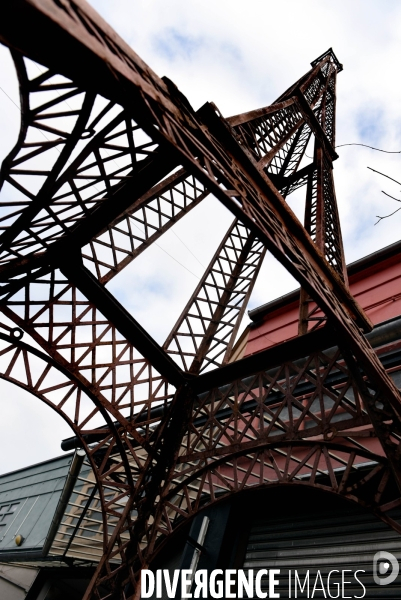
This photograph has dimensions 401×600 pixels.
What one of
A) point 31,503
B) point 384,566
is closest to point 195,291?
point 384,566

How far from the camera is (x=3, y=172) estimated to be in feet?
16.0

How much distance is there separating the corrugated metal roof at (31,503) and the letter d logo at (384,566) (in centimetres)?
1514

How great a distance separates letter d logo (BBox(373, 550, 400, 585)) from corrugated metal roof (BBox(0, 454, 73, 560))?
15139 millimetres

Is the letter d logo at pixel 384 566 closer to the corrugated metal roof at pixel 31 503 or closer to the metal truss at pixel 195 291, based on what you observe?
the metal truss at pixel 195 291

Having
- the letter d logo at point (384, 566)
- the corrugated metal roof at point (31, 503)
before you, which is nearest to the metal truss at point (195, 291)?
the letter d logo at point (384, 566)

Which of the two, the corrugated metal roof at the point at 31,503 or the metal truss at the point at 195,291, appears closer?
the metal truss at the point at 195,291

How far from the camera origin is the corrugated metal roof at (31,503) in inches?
731

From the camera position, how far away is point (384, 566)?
6484mm

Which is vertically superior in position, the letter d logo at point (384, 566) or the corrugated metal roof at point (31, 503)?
the corrugated metal roof at point (31, 503)

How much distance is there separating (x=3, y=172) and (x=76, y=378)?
3772 mm

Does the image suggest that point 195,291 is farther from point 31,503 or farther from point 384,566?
point 31,503

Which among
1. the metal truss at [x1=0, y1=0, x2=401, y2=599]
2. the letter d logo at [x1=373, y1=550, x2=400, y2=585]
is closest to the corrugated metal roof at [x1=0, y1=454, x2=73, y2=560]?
the metal truss at [x1=0, y1=0, x2=401, y2=599]

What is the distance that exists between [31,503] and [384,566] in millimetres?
18942

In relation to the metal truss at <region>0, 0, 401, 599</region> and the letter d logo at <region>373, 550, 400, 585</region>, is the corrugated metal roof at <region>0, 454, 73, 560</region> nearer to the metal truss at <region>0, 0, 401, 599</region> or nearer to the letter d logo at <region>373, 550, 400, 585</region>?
the metal truss at <region>0, 0, 401, 599</region>
